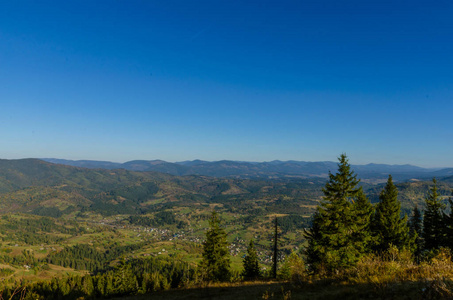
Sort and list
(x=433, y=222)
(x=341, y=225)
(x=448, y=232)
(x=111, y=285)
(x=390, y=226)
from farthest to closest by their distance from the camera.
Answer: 1. (x=111, y=285)
2. (x=433, y=222)
3. (x=390, y=226)
4. (x=448, y=232)
5. (x=341, y=225)

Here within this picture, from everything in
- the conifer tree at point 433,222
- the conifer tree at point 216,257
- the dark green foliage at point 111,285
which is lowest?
the dark green foliage at point 111,285

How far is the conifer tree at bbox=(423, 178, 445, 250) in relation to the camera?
34.1 meters

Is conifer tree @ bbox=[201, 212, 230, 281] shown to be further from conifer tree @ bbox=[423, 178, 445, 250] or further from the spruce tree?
conifer tree @ bbox=[423, 178, 445, 250]

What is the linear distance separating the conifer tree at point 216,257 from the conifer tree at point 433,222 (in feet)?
108

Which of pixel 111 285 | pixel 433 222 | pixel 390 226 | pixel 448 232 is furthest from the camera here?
pixel 111 285

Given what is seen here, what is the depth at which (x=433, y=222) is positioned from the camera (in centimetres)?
3575

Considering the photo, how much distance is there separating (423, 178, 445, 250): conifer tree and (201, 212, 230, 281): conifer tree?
32825mm

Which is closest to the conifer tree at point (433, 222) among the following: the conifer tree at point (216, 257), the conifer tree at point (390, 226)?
the conifer tree at point (390, 226)

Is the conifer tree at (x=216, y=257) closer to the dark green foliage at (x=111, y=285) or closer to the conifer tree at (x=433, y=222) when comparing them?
the dark green foliage at (x=111, y=285)

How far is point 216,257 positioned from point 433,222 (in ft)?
118

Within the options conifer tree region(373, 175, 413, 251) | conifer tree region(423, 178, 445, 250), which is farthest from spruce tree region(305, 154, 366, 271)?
conifer tree region(423, 178, 445, 250)

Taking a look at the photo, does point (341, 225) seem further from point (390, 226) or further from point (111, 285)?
point (111, 285)

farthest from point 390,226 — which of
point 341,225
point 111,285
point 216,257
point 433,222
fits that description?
point 111,285

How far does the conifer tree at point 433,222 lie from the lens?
34.1 m
